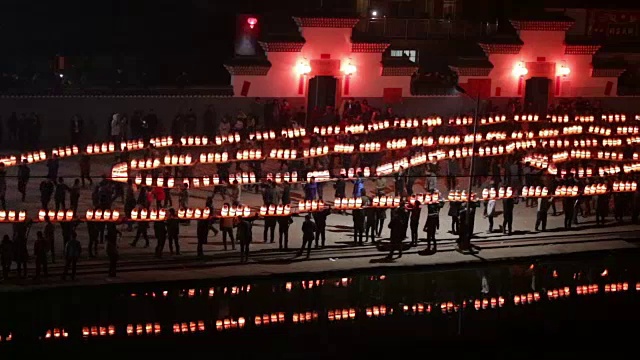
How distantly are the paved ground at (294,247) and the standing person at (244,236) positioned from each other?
1.00 feet

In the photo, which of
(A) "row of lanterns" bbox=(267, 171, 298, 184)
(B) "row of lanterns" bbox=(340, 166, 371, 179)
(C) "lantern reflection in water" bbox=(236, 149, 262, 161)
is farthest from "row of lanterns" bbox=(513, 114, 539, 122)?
(A) "row of lanterns" bbox=(267, 171, 298, 184)

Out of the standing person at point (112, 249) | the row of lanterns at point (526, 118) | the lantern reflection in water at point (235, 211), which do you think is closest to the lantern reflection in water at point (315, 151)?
the lantern reflection in water at point (235, 211)

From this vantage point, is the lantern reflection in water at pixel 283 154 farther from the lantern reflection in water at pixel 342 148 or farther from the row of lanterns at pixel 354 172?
the row of lanterns at pixel 354 172

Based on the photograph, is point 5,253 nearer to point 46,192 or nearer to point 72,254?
point 72,254

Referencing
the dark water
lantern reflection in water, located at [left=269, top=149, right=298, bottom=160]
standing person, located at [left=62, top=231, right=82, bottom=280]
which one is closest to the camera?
the dark water

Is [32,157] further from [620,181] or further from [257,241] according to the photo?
[620,181]

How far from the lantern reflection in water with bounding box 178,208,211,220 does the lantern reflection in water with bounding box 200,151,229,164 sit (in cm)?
415

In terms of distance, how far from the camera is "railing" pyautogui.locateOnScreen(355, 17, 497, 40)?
229ft

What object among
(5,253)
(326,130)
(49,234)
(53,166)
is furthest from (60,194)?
(326,130)

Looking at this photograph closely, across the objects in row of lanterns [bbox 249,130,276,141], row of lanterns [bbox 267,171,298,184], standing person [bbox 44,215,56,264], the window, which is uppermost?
the window

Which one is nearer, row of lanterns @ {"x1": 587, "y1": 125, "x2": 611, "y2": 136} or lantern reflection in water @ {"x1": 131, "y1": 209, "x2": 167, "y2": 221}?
lantern reflection in water @ {"x1": 131, "y1": 209, "x2": 167, "y2": 221}

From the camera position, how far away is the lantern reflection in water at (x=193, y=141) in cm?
5562

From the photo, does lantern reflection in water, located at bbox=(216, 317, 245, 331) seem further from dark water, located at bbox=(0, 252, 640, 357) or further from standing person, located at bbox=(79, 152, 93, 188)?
standing person, located at bbox=(79, 152, 93, 188)

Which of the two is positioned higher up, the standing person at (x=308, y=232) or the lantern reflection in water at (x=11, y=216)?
the lantern reflection in water at (x=11, y=216)
